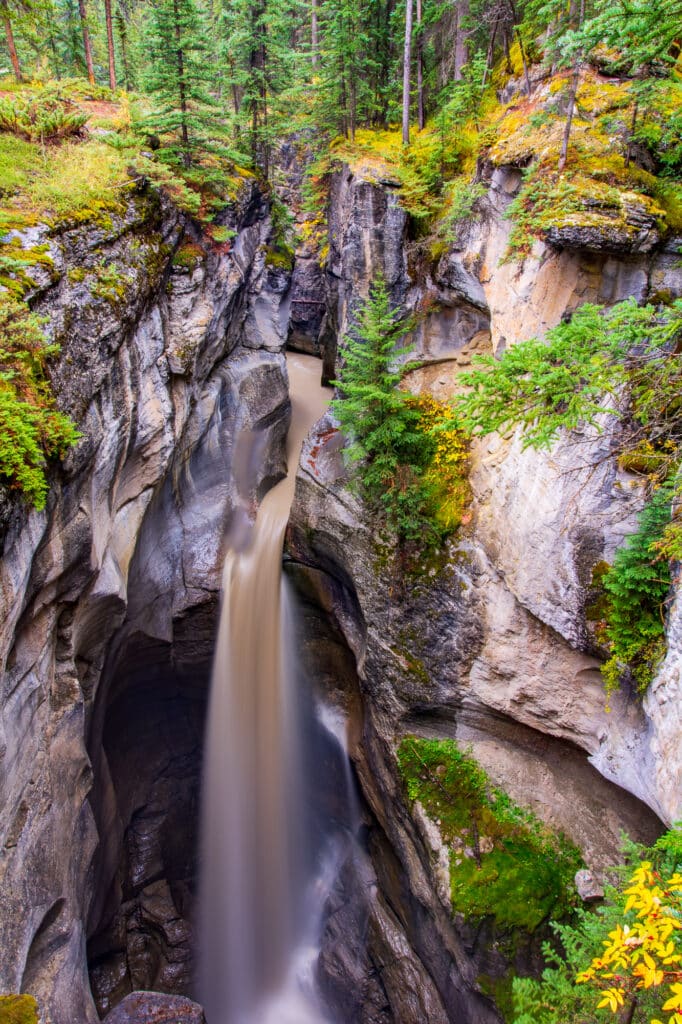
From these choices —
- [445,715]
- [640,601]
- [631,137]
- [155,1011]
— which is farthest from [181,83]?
[155,1011]

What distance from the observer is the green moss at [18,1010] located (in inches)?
195

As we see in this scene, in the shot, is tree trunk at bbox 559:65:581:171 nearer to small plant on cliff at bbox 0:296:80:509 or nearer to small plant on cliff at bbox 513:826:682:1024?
small plant on cliff at bbox 0:296:80:509

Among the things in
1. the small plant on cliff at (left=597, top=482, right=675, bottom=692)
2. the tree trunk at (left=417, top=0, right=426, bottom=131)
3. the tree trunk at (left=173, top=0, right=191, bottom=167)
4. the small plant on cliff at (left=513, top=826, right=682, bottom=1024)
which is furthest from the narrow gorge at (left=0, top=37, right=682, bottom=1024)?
the tree trunk at (left=417, top=0, right=426, bottom=131)

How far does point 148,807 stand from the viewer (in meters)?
14.0

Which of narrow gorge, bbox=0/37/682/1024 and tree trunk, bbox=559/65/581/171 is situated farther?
tree trunk, bbox=559/65/581/171

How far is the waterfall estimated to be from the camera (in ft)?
42.5

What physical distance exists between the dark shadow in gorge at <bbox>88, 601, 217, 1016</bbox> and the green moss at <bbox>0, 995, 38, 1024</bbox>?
20.5 ft

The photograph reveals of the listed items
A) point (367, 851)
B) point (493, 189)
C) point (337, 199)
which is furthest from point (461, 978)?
point (337, 199)

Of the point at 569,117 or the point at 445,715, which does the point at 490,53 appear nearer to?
the point at 569,117

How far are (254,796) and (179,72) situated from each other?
57.1ft

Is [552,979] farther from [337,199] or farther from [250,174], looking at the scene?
[250,174]

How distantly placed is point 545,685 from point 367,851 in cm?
663

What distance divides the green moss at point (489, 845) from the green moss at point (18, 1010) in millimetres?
6402

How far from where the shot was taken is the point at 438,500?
10805 millimetres
